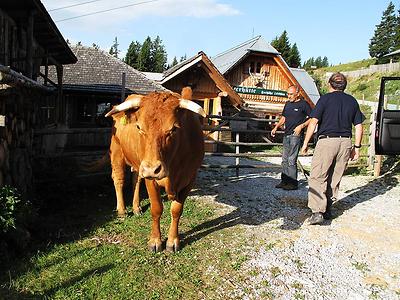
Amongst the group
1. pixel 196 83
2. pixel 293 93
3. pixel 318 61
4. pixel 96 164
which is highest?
pixel 318 61

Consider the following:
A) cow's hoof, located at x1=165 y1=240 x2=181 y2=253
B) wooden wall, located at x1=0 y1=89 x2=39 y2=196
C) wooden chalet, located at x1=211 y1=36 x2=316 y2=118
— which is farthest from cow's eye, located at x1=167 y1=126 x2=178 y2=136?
wooden chalet, located at x1=211 y1=36 x2=316 y2=118

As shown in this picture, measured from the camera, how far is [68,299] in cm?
348

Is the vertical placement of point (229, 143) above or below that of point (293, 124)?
below

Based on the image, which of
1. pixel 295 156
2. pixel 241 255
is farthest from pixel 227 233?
pixel 295 156

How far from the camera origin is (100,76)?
64.5 ft

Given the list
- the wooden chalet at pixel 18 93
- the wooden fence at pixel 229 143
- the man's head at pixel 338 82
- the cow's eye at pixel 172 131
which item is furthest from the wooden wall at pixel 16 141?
the man's head at pixel 338 82

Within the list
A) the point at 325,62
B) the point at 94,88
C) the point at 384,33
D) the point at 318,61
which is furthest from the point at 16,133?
the point at 325,62

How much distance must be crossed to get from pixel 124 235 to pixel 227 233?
1455 millimetres

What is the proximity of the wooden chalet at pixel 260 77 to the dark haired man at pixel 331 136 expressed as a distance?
17.0 meters

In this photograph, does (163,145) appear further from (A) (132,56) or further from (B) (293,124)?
(A) (132,56)

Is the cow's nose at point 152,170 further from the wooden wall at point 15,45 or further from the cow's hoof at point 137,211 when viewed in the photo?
the wooden wall at point 15,45

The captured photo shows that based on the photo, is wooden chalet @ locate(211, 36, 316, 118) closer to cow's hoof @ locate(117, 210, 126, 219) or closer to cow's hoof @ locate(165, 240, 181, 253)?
cow's hoof @ locate(117, 210, 126, 219)

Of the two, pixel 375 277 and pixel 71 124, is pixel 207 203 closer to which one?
pixel 375 277

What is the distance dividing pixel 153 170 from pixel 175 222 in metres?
1.42
